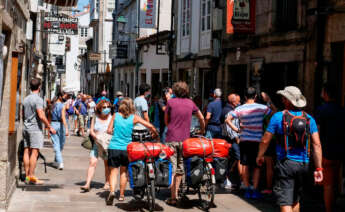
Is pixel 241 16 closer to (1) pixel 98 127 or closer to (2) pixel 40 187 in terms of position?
(1) pixel 98 127

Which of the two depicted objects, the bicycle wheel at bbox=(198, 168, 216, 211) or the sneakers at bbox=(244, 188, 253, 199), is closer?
the bicycle wheel at bbox=(198, 168, 216, 211)

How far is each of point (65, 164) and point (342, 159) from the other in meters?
7.30

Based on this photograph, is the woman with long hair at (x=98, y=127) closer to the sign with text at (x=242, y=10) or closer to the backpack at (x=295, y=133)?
the backpack at (x=295, y=133)

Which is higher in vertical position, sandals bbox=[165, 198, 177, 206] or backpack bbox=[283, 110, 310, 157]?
backpack bbox=[283, 110, 310, 157]

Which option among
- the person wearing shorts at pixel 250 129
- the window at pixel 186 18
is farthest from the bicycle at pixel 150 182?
the window at pixel 186 18

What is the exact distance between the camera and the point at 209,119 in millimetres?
11859

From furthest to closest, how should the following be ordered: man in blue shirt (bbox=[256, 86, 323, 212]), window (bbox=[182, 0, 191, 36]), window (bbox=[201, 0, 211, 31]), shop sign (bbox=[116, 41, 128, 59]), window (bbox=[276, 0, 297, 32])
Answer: shop sign (bbox=[116, 41, 128, 59])
window (bbox=[182, 0, 191, 36])
window (bbox=[201, 0, 211, 31])
window (bbox=[276, 0, 297, 32])
man in blue shirt (bbox=[256, 86, 323, 212])

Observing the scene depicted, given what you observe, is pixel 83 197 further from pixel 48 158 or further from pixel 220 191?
pixel 48 158

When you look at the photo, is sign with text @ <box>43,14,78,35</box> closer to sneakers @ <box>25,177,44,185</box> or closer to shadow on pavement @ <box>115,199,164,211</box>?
sneakers @ <box>25,177,44,185</box>

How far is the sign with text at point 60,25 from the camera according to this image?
22337 mm

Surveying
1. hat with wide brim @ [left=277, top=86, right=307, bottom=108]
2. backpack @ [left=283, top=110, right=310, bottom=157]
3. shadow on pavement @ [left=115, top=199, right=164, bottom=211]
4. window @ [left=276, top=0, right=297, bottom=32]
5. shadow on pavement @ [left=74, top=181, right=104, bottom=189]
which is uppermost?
window @ [left=276, top=0, right=297, bottom=32]

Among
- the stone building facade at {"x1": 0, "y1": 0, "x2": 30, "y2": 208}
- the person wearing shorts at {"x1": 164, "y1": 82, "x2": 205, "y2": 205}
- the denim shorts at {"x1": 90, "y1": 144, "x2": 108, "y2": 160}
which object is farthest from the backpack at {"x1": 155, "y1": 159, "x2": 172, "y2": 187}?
the stone building facade at {"x1": 0, "y1": 0, "x2": 30, "y2": 208}

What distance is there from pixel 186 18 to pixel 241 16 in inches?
334

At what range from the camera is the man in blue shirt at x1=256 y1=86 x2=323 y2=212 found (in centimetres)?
634
